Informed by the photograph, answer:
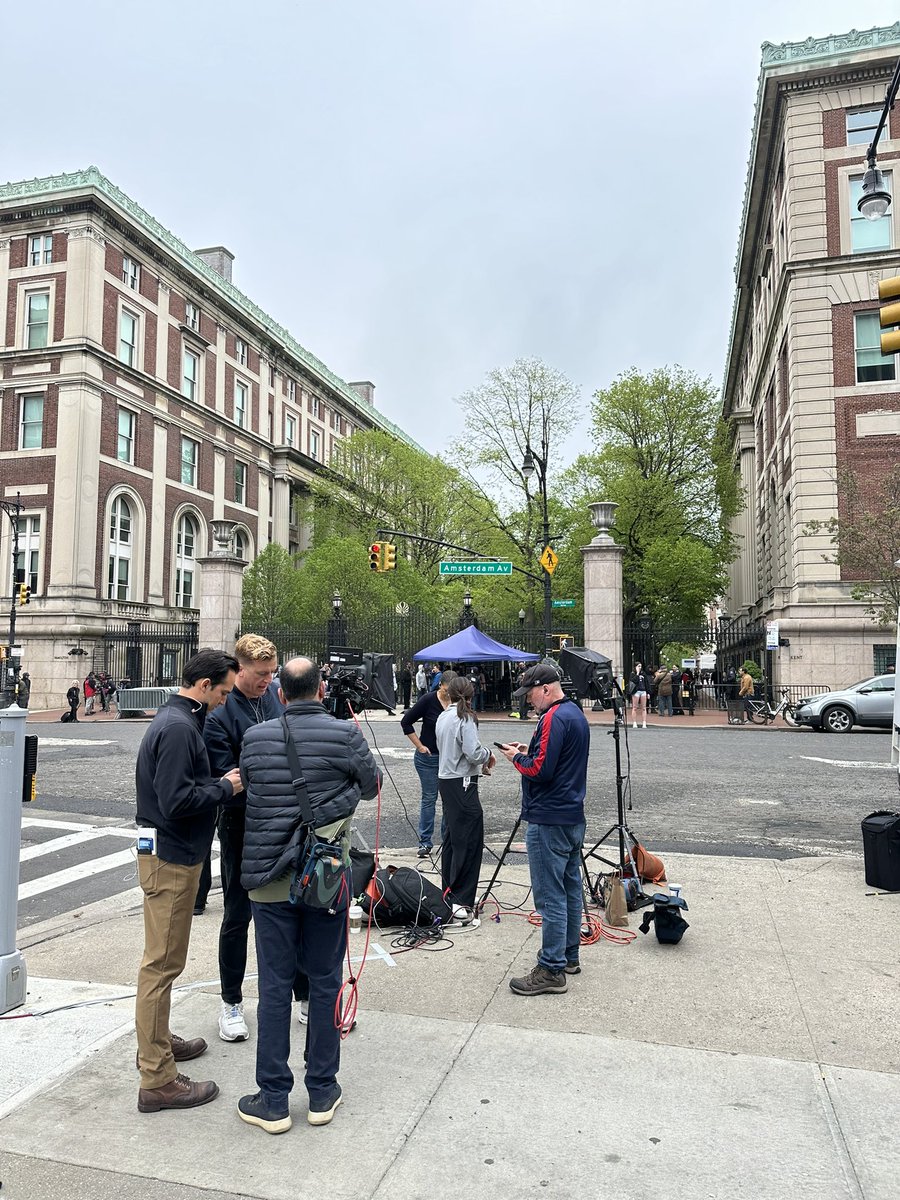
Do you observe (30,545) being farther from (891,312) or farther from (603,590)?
(891,312)

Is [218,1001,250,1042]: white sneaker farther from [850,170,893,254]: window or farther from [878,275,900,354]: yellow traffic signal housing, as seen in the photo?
[850,170,893,254]: window

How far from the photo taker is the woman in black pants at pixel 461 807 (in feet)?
21.6

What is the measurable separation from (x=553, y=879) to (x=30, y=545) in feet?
132

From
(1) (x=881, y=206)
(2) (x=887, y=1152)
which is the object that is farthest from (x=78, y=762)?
(1) (x=881, y=206)

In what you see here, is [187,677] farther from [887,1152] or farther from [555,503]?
[555,503]

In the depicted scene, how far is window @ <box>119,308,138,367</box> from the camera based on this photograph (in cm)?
4284

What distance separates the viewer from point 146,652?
4091 cm

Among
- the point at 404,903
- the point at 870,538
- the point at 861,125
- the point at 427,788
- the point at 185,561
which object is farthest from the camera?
the point at 185,561

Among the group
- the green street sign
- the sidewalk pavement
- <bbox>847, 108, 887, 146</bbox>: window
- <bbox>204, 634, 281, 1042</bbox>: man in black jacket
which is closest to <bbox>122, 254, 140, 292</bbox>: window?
the green street sign

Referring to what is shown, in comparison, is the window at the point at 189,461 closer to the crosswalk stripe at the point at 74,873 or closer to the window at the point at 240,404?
the window at the point at 240,404

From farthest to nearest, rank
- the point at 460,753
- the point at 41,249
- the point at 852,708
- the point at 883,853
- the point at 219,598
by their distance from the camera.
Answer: the point at 41,249 → the point at 219,598 → the point at 852,708 → the point at 883,853 → the point at 460,753

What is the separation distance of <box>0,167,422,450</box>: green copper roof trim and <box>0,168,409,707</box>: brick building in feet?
0.38

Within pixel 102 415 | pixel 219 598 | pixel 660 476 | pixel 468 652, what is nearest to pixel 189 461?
pixel 102 415

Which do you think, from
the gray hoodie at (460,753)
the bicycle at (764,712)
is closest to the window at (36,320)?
the bicycle at (764,712)
